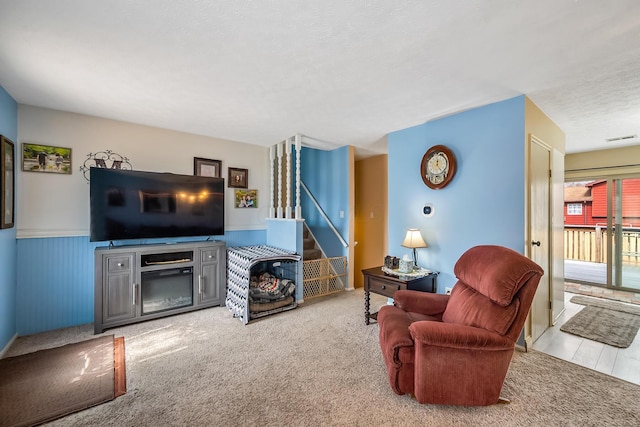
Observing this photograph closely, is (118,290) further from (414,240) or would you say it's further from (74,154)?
(414,240)

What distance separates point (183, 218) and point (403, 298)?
2907mm

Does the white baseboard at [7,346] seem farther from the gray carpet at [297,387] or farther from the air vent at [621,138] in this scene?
the air vent at [621,138]

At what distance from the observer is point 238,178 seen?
424 centimetres

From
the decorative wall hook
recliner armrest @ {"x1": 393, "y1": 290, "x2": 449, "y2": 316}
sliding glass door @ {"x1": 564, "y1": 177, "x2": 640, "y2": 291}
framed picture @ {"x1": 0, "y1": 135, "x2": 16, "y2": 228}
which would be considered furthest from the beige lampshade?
sliding glass door @ {"x1": 564, "y1": 177, "x2": 640, "y2": 291}

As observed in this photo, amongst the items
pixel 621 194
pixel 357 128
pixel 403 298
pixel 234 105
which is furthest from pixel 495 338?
pixel 621 194

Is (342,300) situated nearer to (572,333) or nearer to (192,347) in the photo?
(192,347)

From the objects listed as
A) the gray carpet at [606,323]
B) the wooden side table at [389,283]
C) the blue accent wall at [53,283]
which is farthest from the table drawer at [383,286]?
the blue accent wall at [53,283]

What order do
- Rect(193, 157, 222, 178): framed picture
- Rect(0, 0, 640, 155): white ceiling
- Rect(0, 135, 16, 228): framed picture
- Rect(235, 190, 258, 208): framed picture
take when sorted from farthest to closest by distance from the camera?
Rect(235, 190, 258, 208): framed picture, Rect(193, 157, 222, 178): framed picture, Rect(0, 135, 16, 228): framed picture, Rect(0, 0, 640, 155): white ceiling

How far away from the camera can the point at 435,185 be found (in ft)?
10.3

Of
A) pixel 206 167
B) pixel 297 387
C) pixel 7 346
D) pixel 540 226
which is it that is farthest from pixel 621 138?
pixel 7 346

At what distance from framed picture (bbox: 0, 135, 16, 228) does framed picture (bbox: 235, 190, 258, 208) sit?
7.73 ft

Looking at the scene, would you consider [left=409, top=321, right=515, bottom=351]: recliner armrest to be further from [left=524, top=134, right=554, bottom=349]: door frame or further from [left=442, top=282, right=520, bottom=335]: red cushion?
[left=524, top=134, right=554, bottom=349]: door frame

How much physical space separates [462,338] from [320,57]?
7.11 ft

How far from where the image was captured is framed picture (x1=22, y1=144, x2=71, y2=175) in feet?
9.22
